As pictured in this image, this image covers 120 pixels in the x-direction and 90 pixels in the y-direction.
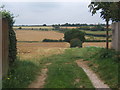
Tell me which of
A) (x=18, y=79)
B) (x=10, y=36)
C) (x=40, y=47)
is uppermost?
(x=10, y=36)

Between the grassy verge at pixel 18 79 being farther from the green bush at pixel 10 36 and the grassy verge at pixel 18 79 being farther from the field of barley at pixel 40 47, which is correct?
the field of barley at pixel 40 47

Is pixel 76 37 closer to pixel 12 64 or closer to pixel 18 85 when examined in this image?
pixel 12 64

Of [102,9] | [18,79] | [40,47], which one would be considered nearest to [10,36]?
[18,79]

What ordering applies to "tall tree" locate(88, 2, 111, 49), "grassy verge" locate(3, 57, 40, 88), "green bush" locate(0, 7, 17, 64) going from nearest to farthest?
"grassy verge" locate(3, 57, 40, 88), "green bush" locate(0, 7, 17, 64), "tall tree" locate(88, 2, 111, 49)

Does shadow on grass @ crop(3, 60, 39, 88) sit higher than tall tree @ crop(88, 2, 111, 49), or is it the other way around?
tall tree @ crop(88, 2, 111, 49)

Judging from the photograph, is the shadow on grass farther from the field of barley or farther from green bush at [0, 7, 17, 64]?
the field of barley

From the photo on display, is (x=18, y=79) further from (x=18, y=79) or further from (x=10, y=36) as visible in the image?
(x=10, y=36)

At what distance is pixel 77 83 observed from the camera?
877cm

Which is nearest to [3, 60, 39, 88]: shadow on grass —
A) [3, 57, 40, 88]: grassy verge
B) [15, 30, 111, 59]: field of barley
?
[3, 57, 40, 88]: grassy verge

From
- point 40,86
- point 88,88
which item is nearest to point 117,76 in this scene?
point 88,88

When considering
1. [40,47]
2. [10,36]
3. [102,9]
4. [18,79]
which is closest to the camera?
[18,79]

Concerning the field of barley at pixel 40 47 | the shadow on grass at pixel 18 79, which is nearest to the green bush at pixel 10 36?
the shadow on grass at pixel 18 79

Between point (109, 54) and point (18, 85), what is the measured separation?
6.62m

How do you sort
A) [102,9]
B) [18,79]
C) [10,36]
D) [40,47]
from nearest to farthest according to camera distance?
[18,79]
[10,36]
[102,9]
[40,47]
